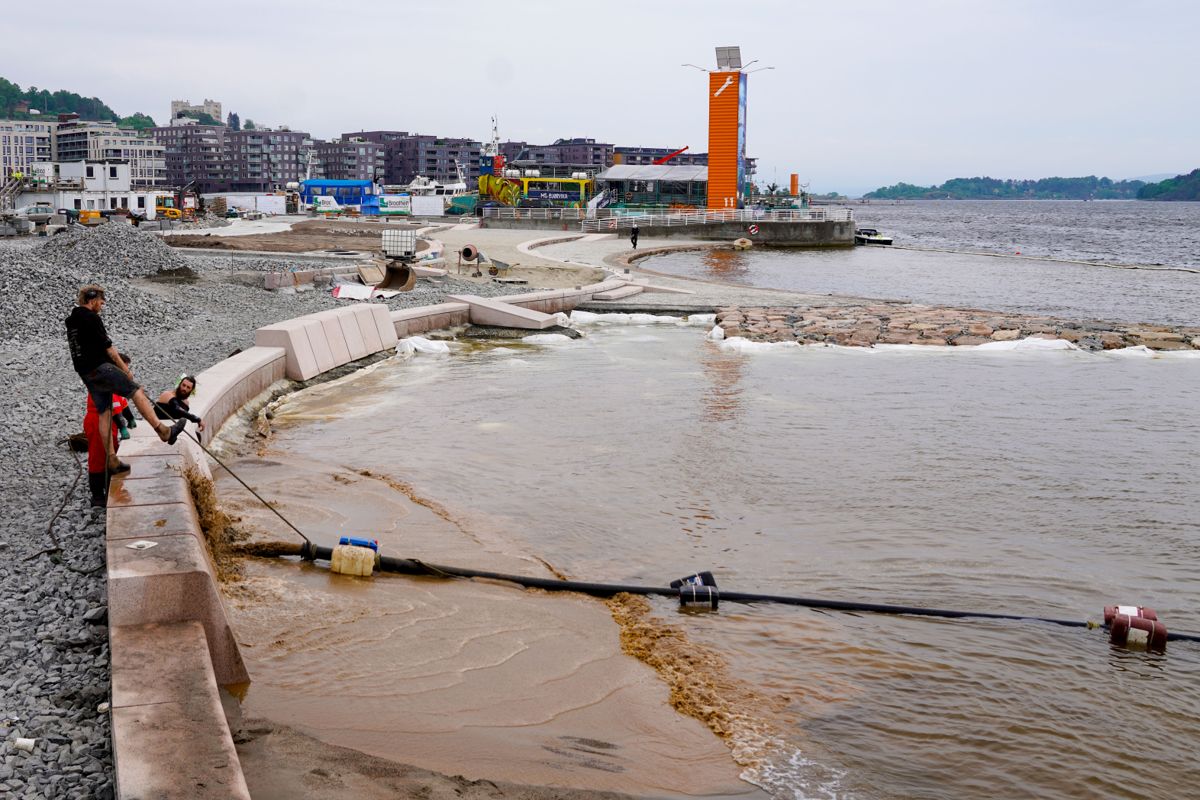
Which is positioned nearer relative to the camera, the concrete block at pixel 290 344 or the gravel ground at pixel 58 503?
the gravel ground at pixel 58 503

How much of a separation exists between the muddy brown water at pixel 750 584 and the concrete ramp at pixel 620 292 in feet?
38.6

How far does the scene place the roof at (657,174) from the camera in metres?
83.2

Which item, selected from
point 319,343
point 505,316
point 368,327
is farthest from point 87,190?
point 319,343

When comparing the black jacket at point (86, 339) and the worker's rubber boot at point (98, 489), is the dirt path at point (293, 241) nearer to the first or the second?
the worker's rubber boot at point (98, 489)

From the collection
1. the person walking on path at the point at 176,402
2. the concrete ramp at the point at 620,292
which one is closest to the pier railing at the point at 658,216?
the concrete ramp at the point at 620,292

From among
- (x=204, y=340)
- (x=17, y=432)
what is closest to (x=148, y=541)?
(x=17, y=432)

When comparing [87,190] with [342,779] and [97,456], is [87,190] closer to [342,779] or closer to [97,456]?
[97,456]

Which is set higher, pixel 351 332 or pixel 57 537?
pixel 351 332

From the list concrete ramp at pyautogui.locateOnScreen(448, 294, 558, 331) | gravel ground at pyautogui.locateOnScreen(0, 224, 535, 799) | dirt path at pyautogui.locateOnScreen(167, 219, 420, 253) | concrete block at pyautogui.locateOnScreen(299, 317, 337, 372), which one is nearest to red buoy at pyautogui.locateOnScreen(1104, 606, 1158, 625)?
gravel ground at pyautogui.locateOnScreen(0, 224, 535, 799)

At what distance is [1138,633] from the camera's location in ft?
25.1

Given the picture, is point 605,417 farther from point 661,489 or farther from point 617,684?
point 617,684

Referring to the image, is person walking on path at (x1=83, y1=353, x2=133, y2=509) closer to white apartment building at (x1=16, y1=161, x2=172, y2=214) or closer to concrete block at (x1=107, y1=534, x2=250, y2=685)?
concrete block at (x1=107, y1=534, x2=250, y2=685)

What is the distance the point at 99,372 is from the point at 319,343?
9536 mm

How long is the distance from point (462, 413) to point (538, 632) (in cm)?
769
